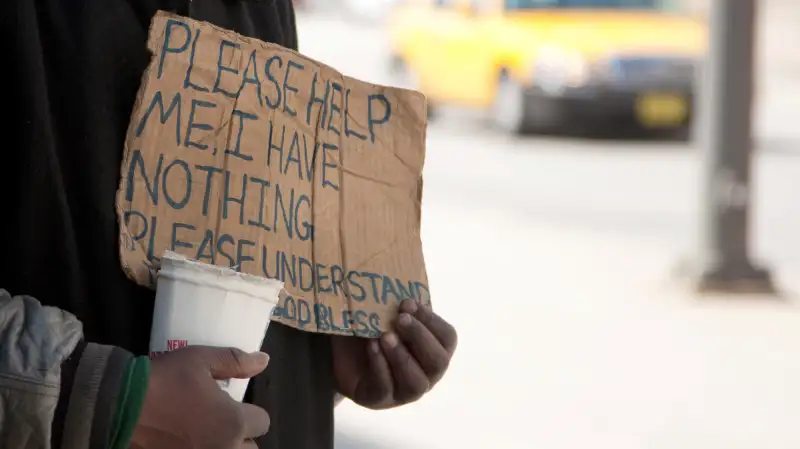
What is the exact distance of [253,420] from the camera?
4.86 ft

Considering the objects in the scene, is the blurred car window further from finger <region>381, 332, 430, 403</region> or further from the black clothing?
the black clothing

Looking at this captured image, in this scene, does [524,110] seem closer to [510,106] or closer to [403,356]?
[510,106]

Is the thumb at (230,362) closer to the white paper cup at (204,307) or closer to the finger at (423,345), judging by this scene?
the white paper cup at (204,307)

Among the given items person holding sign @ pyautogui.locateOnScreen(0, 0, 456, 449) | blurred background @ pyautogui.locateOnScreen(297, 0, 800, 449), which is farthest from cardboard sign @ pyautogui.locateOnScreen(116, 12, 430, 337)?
blurred background @ pyautogui.locateOnScreen(297, 0, 800, 449)

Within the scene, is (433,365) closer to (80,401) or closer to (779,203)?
(80,401)

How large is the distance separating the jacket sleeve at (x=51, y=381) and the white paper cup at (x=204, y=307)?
103 mm

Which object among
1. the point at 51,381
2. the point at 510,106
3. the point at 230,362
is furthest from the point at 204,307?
the point at 510,106

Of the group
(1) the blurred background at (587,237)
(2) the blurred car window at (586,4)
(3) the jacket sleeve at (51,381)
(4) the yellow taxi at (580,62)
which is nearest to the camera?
(3) the jacket sleeve at (51,381)

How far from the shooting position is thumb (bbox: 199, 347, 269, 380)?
4.84 feet

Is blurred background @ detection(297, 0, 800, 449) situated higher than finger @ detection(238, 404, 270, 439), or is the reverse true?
blurred background @ detection(297, 0, 800, 449)

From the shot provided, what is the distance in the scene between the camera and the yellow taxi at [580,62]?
12.5 m

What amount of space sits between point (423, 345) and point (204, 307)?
42 centimetres

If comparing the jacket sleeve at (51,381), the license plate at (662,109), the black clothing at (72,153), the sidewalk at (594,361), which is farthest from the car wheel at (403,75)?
the jacket sleeve at (51,381)

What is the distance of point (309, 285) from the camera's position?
1814mm
